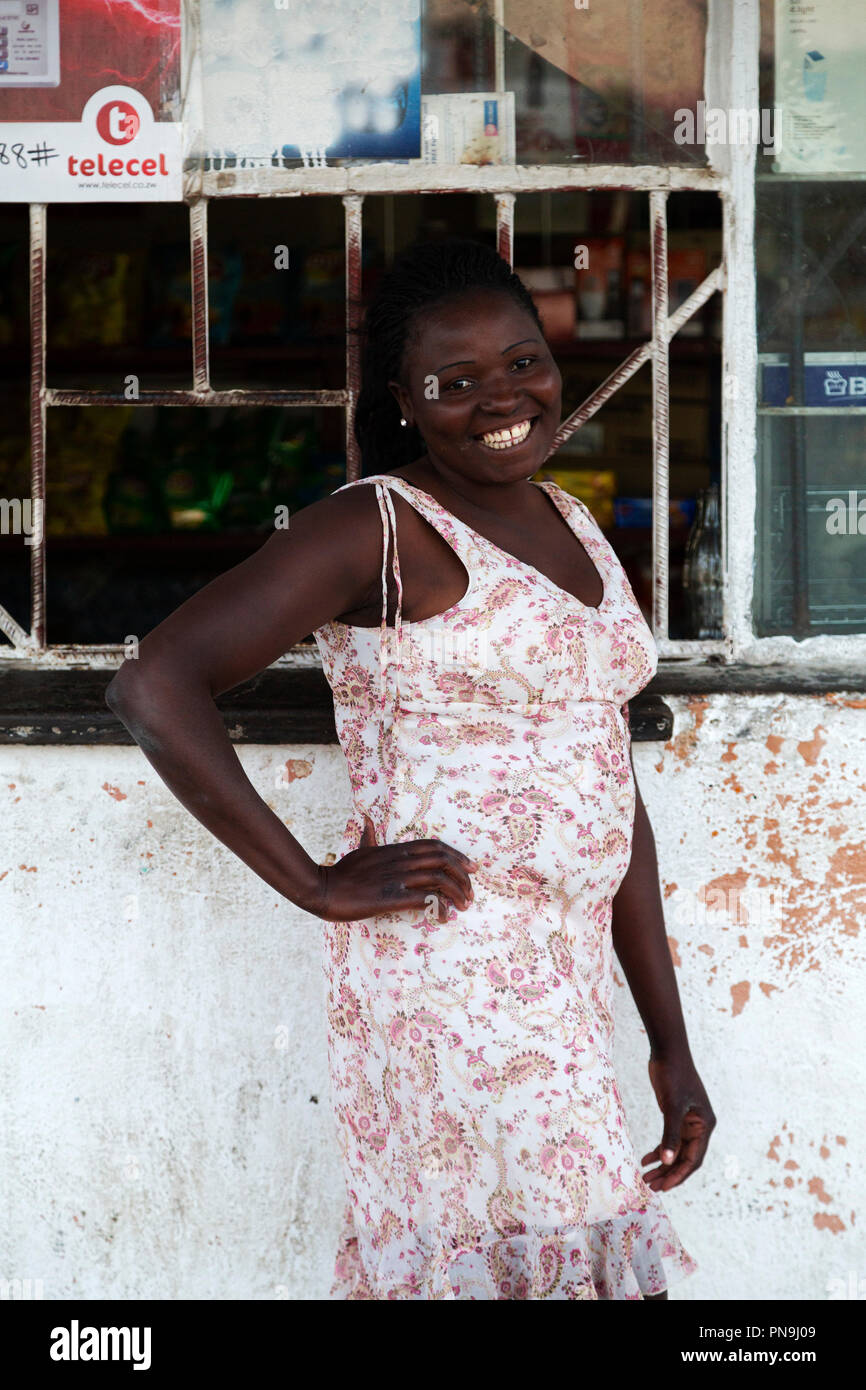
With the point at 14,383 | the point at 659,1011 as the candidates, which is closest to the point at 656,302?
the point at 659,1011

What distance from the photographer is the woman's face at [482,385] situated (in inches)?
65.5

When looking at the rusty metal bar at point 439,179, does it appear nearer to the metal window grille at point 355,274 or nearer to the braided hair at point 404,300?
the metal window grille at point 355,274

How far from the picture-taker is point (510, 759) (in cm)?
164

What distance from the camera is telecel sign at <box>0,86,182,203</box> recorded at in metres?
2.27

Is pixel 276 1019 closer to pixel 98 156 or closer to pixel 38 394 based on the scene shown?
pixel 38 394

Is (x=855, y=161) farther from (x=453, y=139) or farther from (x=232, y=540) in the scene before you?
(x=232, y=540)

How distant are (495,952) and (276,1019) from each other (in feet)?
2.62

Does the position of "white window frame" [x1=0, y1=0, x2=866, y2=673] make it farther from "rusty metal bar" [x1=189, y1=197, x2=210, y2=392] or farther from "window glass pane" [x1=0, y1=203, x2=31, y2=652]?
"window glass pane" [x1=0, y1=203, x2=31, y2=652]

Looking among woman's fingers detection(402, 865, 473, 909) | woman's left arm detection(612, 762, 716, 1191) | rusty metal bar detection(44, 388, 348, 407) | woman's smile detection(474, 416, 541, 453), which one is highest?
rusty metal bar detection(44, 388, 348, 407)

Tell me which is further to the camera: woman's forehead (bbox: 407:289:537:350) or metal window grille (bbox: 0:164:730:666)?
metal window grille (bbox: 0:164:730:666)

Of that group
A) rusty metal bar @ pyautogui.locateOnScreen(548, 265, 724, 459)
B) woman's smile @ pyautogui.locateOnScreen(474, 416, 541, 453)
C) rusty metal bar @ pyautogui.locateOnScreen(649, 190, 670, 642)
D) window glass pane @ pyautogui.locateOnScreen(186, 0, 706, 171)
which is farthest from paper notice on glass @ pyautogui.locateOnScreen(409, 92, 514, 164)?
woman's smile @ pyautogui.locateOnScreen(474, 416, 541, 453)

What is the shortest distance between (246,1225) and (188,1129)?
0.64ft
